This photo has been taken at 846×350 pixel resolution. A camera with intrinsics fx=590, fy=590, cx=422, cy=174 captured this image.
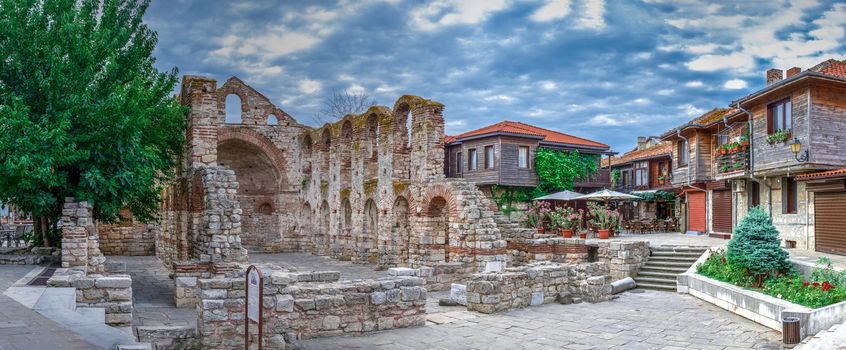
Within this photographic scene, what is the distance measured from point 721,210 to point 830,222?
31.2ft

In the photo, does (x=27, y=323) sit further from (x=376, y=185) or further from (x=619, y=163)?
(x=619, y=163)

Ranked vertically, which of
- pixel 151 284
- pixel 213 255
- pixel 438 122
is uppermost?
pixel 438 122

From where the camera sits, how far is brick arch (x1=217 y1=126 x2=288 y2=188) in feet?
95.9

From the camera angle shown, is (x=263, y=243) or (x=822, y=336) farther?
(x=263, y=243)

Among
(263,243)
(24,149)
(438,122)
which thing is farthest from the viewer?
(263,243)

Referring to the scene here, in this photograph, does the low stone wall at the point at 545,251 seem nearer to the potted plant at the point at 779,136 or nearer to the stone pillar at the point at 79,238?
the potted plant at the point at 779,136

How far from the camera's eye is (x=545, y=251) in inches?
783

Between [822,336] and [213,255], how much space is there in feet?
41.0

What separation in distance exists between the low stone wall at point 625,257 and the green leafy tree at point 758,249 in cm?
418

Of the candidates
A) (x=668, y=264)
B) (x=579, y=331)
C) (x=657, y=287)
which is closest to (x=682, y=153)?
(x=668, y=264)

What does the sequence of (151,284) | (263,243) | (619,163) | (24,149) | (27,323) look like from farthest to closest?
1. (619,163)
2. (263,243)
3. (151,284)
4. (24,149)
5. (27,323)

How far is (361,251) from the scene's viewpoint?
24250 mm

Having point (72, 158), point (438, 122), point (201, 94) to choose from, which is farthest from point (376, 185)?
point (72, 158)

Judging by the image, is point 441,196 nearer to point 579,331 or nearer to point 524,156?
point 579,331
